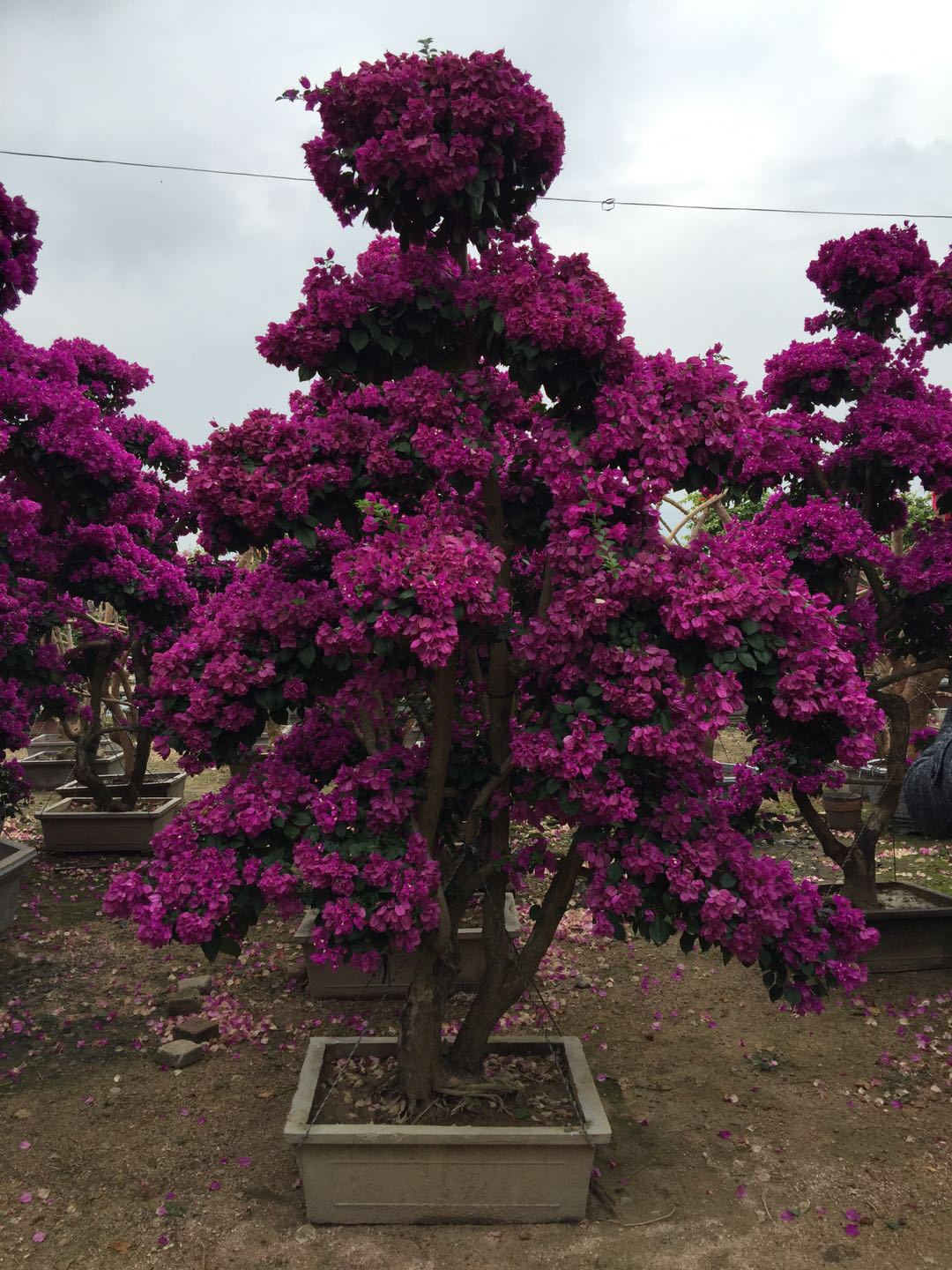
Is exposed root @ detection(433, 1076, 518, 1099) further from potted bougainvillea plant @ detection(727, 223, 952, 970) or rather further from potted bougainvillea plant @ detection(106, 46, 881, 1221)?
potted bougainvillea plant @ detection(727, 223, 952, 970)

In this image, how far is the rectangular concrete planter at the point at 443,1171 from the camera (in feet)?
11.0

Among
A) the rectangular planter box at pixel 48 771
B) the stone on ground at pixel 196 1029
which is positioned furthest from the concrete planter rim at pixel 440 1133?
the rectangular planter box at pixel 48 771

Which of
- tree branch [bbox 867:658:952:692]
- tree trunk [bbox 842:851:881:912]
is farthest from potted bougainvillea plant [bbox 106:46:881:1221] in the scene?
tree trunk [bbox 842:851:881:912]

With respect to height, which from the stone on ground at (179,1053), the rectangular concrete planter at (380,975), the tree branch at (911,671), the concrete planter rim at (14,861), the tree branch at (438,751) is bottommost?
the stone on ground at (179,1053)

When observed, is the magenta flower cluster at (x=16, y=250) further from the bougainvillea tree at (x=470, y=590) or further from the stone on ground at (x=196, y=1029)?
the stone on ground at (x=196, y=1029)

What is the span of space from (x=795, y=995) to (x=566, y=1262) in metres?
1.16

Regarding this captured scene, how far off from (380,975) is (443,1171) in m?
2.08

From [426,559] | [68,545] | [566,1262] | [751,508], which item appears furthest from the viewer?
[751,508]

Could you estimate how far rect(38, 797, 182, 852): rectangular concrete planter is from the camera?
8.30m

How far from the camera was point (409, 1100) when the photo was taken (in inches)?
145

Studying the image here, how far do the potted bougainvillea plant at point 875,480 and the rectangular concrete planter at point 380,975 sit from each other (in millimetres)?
1904

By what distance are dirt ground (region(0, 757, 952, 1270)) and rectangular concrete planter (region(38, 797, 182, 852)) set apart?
1992mm

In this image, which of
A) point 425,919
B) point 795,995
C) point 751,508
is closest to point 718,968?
point 795,995

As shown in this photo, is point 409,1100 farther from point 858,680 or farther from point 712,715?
point 858,680
